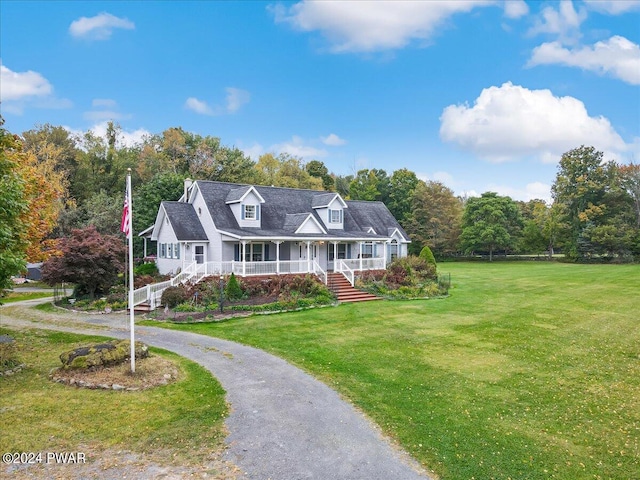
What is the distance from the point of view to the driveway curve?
22.3 ft

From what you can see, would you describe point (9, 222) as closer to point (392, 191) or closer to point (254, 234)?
point (254, 234)

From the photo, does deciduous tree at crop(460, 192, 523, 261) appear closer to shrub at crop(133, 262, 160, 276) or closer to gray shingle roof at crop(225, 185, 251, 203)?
gray shingle roof at crop(225, 185, 251, 203)

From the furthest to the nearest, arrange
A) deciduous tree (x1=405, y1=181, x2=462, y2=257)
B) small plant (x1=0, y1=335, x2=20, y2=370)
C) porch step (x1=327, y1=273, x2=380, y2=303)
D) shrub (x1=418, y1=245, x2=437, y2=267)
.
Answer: deciduous tree (x1=405, y1=181, x2=462, y2=257) < shrub (x1=418, y1=245, x2=437, y2=267) < porch step (x1=327, y1=273, x2=380, y2=303) < small plant (x1=0, y1=335, x2=20, y2=370)

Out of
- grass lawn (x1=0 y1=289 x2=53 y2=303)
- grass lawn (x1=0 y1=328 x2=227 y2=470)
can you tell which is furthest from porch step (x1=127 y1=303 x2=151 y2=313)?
grass lawn (x1=0 y1=289 x2=53 y2=303)

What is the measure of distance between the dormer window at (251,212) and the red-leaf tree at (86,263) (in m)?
8.26

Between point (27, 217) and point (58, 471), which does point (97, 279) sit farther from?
point (58, 471)

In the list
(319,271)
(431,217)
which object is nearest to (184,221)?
(319,271)

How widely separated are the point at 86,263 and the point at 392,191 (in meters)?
51.8

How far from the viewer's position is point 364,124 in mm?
37406

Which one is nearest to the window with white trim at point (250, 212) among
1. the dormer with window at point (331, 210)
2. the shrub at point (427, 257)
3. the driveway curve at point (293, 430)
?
the dormer with window at point (331, 210)

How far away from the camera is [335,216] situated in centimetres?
3419

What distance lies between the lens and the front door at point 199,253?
29.0 meters

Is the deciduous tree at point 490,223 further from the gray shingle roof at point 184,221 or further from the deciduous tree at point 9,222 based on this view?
the deciduous tree at point 9,222

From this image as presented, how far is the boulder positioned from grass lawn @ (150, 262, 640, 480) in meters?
4.61
